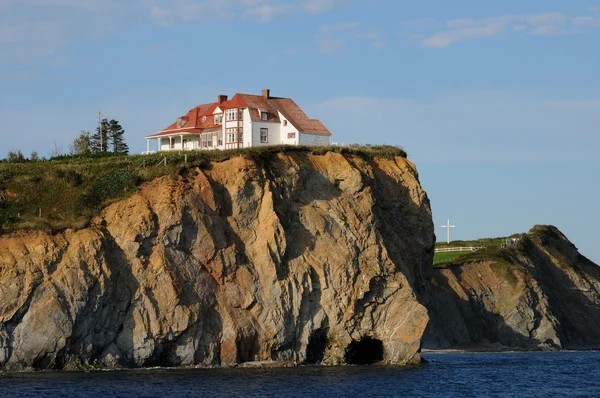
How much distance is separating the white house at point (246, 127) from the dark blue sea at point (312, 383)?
19.7 metres

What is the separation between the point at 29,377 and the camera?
48.7m

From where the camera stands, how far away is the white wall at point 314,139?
232ft

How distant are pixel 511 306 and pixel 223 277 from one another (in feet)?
146

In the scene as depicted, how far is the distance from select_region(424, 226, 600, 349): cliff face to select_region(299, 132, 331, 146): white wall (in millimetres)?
22923

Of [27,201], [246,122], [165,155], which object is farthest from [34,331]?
[246,122]

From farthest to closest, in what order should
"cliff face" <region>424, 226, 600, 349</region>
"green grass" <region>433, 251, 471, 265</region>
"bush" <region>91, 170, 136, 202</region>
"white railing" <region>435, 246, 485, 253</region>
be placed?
"white railing" <region>435, 246, 485, 253</region>, "green grass" <region>433, 251, 471, 265</region>, "cliff face" <region>424, 226, 600, 349</region>, "bush" <region>91, 170, 136, 202</region>

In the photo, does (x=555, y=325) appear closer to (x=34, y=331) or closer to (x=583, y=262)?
(x=583, y=262)

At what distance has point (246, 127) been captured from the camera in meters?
70.1

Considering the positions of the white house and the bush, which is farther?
the white house

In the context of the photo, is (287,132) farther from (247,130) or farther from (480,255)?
(480,255)

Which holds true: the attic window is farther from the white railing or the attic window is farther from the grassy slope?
the white railing

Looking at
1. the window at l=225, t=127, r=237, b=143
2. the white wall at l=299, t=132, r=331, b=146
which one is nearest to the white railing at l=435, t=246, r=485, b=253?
the white wall at l=299, t=132, r=331, b=146

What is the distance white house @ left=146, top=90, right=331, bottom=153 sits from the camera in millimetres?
70250

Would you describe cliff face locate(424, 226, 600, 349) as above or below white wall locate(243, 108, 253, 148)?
below
